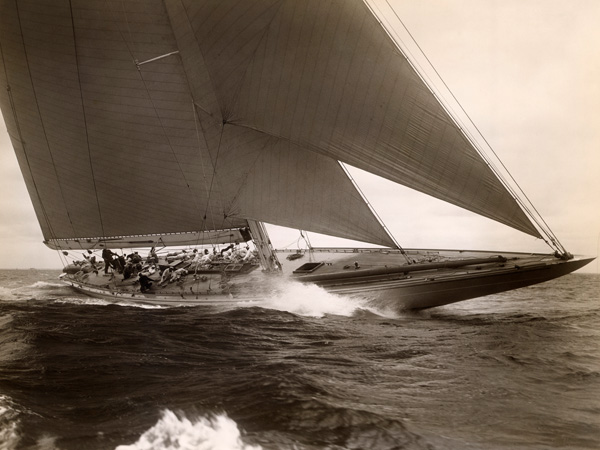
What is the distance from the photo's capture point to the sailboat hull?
1188 cm

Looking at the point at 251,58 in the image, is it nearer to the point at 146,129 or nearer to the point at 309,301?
the point at 146,129

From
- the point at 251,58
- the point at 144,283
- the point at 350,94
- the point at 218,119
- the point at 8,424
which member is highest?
the point at 251,58

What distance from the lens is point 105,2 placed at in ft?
43.0

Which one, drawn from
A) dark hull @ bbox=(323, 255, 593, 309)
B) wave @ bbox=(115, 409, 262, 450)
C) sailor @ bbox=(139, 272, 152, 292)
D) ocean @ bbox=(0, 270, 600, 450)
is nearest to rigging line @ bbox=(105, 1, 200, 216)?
sailor @ bbox=(139, 272, 152, 292)

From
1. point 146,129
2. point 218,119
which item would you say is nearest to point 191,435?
point 218,119

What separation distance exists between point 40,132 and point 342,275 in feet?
42.6

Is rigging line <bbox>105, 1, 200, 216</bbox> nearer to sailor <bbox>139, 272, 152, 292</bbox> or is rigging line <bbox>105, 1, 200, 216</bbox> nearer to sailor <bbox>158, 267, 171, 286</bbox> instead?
sailor <bbox>158, 267, 171, 286</bbox>

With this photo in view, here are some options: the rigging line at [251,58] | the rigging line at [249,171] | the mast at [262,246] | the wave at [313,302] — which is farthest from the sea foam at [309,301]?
the rigging line at [251,58]

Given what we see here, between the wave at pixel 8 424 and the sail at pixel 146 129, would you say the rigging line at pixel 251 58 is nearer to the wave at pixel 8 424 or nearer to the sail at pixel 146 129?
the sail at pixel 146 129

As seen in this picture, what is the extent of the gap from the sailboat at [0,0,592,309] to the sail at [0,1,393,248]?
0.05 meters

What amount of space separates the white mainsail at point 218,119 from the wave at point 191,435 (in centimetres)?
834

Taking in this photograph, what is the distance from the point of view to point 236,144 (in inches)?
558

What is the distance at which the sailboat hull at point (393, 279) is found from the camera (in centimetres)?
1188

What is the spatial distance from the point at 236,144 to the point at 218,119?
1039mm
